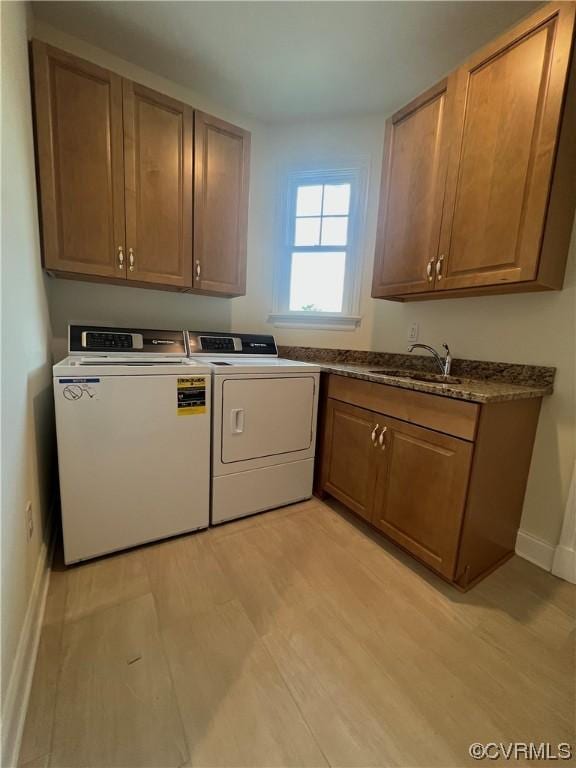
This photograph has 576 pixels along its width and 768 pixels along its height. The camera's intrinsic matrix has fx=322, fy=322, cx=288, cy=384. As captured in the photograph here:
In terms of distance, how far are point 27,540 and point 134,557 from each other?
0.55 metres

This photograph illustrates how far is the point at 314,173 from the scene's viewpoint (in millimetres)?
2494

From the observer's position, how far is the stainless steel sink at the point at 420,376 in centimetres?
176

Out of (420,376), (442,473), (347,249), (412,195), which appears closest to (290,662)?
(442,473)

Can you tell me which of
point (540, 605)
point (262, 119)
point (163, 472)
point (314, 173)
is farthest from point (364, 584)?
point (262, 119)

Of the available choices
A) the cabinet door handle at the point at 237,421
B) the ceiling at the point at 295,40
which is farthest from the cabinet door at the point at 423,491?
the ceiling at the point at 295,40

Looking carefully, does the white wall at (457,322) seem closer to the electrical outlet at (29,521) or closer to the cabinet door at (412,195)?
the cabinet door at (412,195)

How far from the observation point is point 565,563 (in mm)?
1522

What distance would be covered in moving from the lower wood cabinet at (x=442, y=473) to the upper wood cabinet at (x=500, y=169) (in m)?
0.64

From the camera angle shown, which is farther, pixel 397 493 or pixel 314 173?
pixel 314 173

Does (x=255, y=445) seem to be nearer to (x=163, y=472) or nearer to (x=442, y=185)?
(x=163, y=472)

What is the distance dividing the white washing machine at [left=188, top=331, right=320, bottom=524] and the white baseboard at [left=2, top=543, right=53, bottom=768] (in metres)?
0.78

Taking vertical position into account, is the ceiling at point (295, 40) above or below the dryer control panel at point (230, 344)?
above

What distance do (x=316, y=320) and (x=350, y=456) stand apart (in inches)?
46.9

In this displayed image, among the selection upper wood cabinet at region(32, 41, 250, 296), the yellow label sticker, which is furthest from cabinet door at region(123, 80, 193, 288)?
the yellow label sticker
